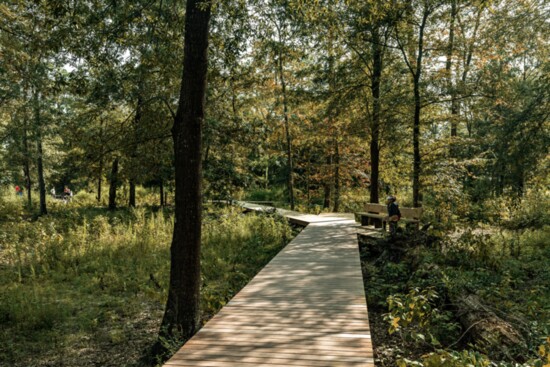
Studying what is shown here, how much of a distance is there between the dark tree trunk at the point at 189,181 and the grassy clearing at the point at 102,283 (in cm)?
93

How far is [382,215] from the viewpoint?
11.6 m

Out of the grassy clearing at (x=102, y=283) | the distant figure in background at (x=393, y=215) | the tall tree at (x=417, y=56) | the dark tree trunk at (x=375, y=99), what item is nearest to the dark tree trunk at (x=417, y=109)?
the tall tree at (x=417, y=56)

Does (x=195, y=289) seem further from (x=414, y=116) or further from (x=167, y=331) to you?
(x=414, y=116)

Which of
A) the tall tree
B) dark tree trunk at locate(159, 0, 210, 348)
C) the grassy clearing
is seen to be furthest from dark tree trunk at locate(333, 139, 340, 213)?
dark tree trunk at locate(159, 0, 210, 348)

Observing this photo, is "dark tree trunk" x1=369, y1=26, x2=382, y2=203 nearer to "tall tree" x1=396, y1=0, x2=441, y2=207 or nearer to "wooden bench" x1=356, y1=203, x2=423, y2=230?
"tall tree" x1=396, y1=0, x2=441, y2=207

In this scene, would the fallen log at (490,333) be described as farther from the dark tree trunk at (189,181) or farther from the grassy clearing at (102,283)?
the grassy clearing at (102,283)

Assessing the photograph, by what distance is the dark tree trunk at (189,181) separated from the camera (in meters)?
5.41

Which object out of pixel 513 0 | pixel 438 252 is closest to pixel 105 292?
pixel 438 252

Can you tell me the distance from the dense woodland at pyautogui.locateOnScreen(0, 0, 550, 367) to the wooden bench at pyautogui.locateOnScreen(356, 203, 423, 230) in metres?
0.82

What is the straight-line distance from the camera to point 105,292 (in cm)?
798

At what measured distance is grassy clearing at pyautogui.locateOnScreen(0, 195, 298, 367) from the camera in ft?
18.9

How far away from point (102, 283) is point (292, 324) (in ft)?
18.7

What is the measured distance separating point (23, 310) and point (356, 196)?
798 inches

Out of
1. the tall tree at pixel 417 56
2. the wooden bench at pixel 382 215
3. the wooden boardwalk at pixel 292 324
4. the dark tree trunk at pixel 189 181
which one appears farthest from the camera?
the tall tree at pixel 417 56
